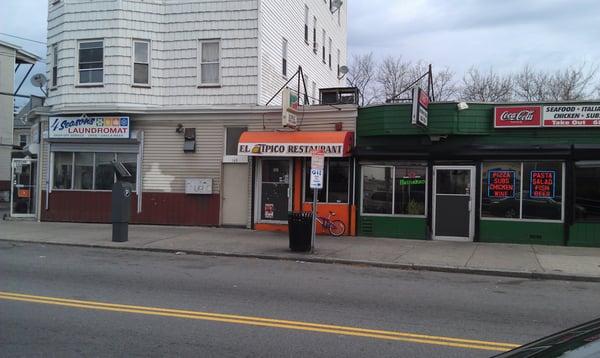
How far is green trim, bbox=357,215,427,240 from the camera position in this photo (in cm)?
1658

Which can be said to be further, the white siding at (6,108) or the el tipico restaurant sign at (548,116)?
the white siding at (6,108)

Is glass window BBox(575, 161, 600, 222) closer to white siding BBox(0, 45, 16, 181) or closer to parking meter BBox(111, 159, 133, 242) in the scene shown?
parking meter BBox(111, 159, 133, 242)

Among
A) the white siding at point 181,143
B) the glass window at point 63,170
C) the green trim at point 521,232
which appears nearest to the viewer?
the green trim at point 521,232

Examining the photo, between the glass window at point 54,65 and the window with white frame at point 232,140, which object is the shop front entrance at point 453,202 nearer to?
the window with white frame at point 232,140

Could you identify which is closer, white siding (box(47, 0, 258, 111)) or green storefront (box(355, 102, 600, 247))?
green storefront (box(355, 102, 600, 247))

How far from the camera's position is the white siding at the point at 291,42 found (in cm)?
1927

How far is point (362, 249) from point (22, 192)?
562 inches

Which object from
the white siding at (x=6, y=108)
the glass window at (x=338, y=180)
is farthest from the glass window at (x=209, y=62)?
the white siding at (x=6, y=108)

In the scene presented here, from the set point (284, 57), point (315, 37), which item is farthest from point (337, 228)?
point (315, 37)

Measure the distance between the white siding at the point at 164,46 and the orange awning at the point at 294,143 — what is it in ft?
6.09

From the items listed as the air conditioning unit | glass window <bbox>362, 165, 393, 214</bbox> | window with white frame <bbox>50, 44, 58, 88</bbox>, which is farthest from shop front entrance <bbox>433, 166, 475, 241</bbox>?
window with white frame <bbox>50, 44, 58, 88</bbox>

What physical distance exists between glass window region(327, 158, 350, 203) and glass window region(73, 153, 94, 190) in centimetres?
883

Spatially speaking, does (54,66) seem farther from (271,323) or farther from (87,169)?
(271,323)

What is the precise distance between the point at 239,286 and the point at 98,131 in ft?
40.5
